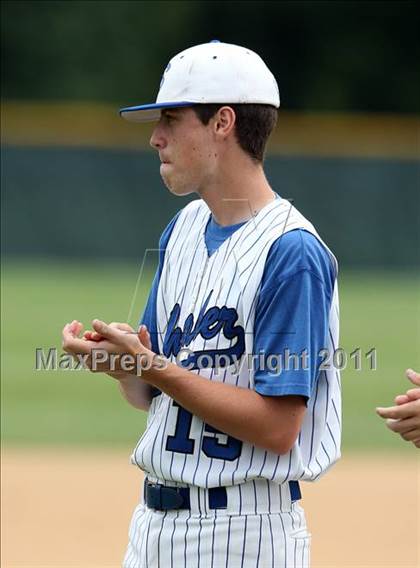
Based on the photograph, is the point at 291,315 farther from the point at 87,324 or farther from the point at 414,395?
the point at 87,324

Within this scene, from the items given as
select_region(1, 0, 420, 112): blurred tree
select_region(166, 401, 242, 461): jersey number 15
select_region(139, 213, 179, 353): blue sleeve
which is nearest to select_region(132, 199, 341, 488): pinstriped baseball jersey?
select_region(166, 401, 242, 461): jersey number 15

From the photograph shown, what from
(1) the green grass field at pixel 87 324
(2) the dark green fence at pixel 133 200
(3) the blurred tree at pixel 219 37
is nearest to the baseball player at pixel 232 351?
(1) the green grass field at pixel 87 324

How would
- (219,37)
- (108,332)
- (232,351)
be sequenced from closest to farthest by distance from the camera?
1. (108,332)
2. (232,351)
3. (219,37)

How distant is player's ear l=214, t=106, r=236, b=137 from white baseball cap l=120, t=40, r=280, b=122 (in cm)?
3


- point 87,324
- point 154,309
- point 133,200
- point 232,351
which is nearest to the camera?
point 232,351

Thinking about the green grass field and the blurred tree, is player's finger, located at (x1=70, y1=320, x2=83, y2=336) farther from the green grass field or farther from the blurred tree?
the blurred tree

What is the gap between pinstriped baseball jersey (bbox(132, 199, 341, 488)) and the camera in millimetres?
2520

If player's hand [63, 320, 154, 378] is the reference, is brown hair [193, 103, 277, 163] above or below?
above

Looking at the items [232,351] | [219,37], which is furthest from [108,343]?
[219,37]

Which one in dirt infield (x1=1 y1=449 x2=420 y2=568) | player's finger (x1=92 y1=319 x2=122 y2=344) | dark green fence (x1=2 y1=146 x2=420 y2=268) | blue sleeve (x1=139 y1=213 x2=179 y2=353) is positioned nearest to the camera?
player's finger (x1=92 y1=319 x2=122 y2=344)

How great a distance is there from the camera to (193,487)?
2.56 metres

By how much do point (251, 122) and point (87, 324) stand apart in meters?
9.46

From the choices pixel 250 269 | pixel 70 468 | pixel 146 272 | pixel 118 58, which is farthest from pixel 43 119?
pixel 250 269

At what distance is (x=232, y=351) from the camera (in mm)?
2543
